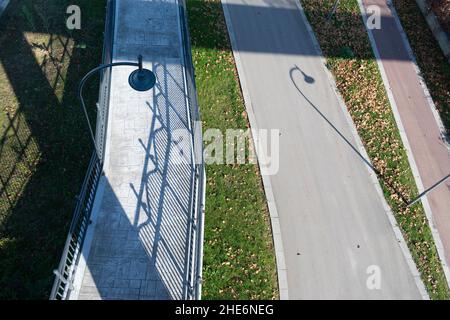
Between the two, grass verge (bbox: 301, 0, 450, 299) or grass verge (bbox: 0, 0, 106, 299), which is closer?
grass verge (bbox: 0, 0, 106, 299)

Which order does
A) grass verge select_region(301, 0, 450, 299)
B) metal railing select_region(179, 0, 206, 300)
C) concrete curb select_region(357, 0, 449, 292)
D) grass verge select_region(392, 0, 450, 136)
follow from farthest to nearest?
grass verge select_region(392, 0, 450, 136) < concrete curb select_region(357, 0, 449, 292) < grass verge select_region(301, 0, 450, 299) < metal railing select_region(179, 0, 206, 300)

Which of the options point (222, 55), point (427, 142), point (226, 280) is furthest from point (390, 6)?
point (226, 280)

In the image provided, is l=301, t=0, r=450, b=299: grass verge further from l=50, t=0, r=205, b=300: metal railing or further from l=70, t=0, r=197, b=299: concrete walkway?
l=70, t=0, r=197, b=299: concrete walkway

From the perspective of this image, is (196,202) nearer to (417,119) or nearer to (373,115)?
(373,115)

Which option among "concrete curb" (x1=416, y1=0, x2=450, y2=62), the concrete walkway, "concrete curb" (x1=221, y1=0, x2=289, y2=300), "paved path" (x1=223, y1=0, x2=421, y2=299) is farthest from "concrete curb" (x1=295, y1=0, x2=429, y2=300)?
the concrete walkway

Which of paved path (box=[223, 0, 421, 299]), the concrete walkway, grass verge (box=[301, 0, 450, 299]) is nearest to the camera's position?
the concrete walkway
